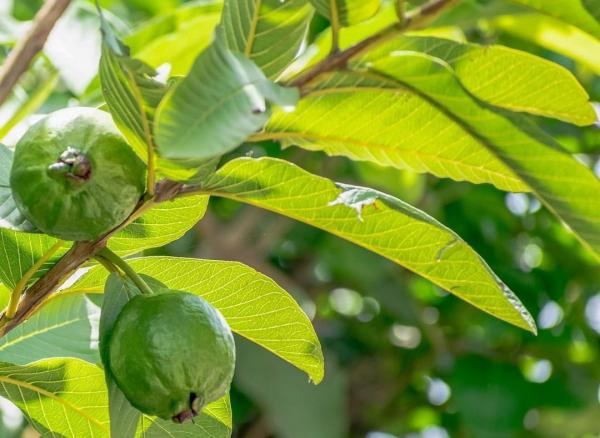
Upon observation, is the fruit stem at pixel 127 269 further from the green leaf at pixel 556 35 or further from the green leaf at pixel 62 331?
the green leaf at pixel 556 35

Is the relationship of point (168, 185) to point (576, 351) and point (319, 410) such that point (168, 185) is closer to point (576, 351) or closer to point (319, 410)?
point (319, 410)

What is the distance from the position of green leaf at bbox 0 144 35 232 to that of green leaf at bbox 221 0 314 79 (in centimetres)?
19

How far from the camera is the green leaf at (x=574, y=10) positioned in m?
0.76

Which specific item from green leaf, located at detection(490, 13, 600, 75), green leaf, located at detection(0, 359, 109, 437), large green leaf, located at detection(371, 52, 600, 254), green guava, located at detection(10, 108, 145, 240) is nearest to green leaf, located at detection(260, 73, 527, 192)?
large green leaf, located at detection(371, 52, 600, 254)

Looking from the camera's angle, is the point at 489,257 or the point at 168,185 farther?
the point at 489,257

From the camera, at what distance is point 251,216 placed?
2.26 metres

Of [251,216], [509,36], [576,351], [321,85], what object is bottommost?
[576,351]

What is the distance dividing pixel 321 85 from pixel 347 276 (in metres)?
1.62

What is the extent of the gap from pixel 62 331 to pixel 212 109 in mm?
567

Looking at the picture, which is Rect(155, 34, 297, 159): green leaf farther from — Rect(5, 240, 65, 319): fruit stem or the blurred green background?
the blurred green background

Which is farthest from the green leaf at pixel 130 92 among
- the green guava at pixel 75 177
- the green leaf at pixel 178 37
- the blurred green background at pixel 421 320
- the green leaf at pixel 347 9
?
the blurred green background at pixel 421 320

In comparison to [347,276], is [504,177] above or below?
above

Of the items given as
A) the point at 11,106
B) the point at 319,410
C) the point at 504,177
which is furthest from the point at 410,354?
the point at 504,177

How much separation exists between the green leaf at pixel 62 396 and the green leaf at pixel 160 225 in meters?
0.12
